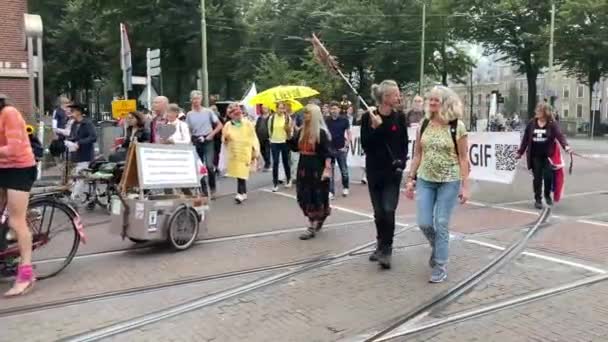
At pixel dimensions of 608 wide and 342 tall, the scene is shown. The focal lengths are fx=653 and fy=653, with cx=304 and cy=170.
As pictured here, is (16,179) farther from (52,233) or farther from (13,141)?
(52,233)

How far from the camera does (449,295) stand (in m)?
5.46

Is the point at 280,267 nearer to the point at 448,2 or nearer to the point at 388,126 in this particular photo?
the point at 388,126

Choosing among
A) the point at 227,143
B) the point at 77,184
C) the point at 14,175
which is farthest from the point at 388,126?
the point at 77,184

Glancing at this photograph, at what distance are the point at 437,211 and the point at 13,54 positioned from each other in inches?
771

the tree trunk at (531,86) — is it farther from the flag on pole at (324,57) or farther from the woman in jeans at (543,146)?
the flag on pole at (324,57)

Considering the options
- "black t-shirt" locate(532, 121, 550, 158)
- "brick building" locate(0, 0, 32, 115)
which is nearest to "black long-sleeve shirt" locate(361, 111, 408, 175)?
"black t-shirt" locate(532, 121, 550, 158)

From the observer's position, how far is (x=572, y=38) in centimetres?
4388

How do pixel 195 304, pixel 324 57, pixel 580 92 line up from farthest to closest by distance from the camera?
pixel 580 92 → pixel 324 57 → pixel 195 304

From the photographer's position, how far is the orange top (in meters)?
5.48

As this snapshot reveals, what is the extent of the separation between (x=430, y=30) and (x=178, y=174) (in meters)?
39.1

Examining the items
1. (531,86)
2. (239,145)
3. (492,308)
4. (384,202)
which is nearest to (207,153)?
(239,145)

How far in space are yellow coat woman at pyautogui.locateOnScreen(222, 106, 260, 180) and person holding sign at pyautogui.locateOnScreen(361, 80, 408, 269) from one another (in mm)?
4566

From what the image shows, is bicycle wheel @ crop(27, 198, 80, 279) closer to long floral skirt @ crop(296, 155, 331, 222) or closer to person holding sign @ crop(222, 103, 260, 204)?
long floral skirt @ crop(296, 155, 331, 222)

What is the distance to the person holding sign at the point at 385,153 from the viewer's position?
6.26 m
